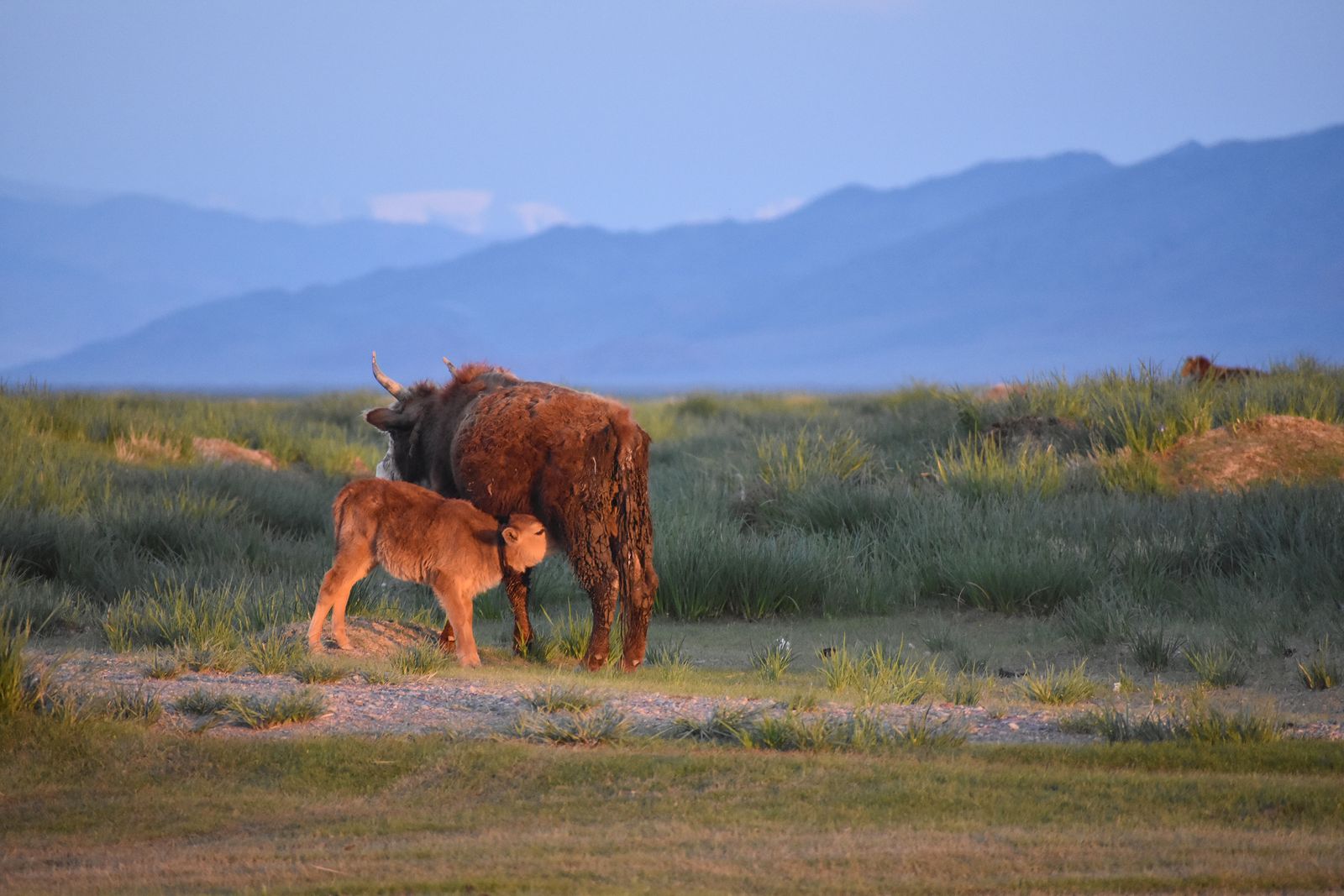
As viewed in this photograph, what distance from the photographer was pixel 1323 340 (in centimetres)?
19175

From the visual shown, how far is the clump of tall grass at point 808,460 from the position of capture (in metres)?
16.9

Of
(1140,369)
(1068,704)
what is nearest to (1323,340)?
(1140,369)

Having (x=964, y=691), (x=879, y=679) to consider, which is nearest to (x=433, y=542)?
(x=879, y=679)

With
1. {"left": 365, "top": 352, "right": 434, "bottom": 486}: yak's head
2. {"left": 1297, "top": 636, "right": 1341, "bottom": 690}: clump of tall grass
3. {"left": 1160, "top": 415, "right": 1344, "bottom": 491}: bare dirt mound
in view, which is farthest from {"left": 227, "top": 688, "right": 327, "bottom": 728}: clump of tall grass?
{"left": 1160, "top": 415, "right": 1344, "bottom": 491}: bare dirt mound

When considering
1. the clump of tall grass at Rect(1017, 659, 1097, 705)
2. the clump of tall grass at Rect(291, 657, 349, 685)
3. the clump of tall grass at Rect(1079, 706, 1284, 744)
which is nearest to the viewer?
the clump of tall grass at Rect(1079, 706, 1284, 744)

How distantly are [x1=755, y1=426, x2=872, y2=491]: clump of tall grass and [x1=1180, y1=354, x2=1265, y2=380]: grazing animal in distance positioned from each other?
14.8ft

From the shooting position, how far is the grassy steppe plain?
5.53 m

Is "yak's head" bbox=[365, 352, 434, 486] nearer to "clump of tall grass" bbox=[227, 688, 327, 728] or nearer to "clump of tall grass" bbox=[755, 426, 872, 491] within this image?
"clump of tall grass" bbox=[227, 688, 327, 728]

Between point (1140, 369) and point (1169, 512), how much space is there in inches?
211

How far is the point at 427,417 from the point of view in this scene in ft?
34.3

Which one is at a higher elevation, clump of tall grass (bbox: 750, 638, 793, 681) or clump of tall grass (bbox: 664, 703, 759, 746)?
clump of tall grass (bbox: 664, 703, 759, 746)

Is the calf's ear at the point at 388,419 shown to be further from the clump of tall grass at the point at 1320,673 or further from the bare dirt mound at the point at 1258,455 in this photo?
the bare dirt mound at the point at 1258,455

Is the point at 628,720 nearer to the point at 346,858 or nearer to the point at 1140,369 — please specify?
the point at 346,858

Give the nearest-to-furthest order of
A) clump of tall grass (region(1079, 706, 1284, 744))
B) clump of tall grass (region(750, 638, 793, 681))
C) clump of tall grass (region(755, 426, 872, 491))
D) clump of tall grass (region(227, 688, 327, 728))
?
1. clump of tall grass (region(1079, 706, 1284, 744))
2. clump of tall grass (region(227, 688, 327, 728))
3. clump of tall grass (region(750, 638, 793, 681))
4. clump of tall grass (region(755, 426, 872, 491))
